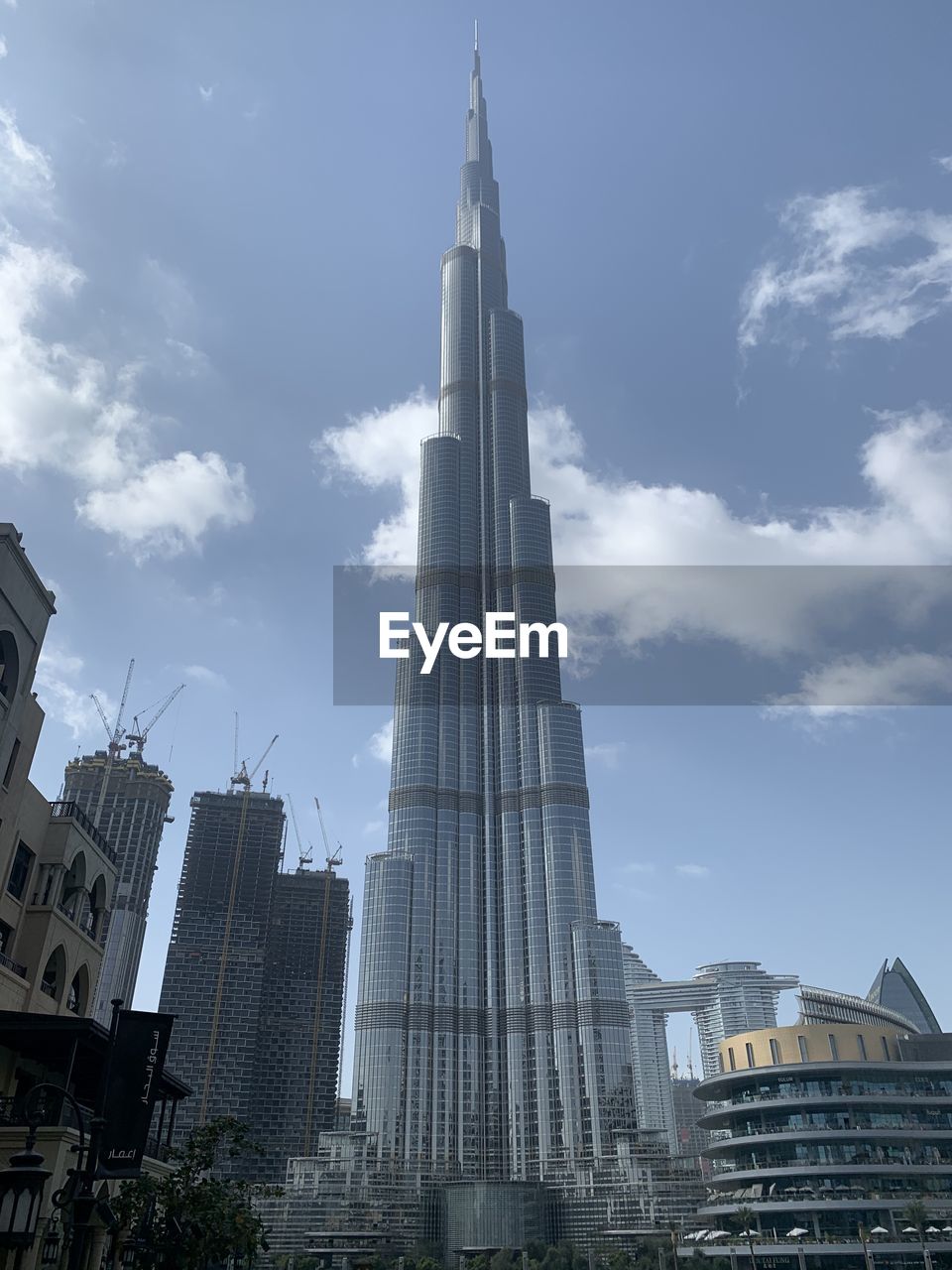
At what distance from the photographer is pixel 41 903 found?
183 feet

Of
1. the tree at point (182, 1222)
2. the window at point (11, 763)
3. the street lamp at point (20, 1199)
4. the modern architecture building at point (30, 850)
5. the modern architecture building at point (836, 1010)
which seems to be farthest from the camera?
the modern architecture building at point (836, 1010)

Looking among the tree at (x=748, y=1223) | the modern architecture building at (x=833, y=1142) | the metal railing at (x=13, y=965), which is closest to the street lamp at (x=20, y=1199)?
the metal railing at (x=13, y=965)

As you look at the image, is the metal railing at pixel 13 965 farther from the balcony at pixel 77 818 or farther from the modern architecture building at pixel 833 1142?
the modern architecture building at pixel 833 1142

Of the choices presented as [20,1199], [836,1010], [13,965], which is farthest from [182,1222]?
[836,1010]

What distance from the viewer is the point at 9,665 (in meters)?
52.6

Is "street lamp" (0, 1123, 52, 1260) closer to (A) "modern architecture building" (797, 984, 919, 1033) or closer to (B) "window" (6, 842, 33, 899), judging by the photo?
(B) "window" (6, 842, 33, 899)

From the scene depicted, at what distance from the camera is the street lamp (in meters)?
16.2

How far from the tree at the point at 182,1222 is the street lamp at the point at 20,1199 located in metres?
25.7

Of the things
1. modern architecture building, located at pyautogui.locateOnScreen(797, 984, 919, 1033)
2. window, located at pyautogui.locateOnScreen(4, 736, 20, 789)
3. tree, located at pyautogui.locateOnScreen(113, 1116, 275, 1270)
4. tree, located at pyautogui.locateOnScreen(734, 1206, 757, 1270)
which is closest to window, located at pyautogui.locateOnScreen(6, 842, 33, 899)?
window, located at pyautogui.locateOnScreen(4, 736, 20, 789)

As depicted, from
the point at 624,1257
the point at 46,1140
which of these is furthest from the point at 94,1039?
the point at 624,1257

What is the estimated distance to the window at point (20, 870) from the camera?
2124 inches

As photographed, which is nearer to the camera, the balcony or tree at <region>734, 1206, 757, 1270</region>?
the balcony

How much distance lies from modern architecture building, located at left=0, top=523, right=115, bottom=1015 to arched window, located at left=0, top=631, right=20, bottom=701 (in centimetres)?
5

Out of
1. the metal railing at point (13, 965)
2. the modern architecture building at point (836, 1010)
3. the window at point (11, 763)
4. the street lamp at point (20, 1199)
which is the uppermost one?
the modern architecture building at point (836, 1010)
